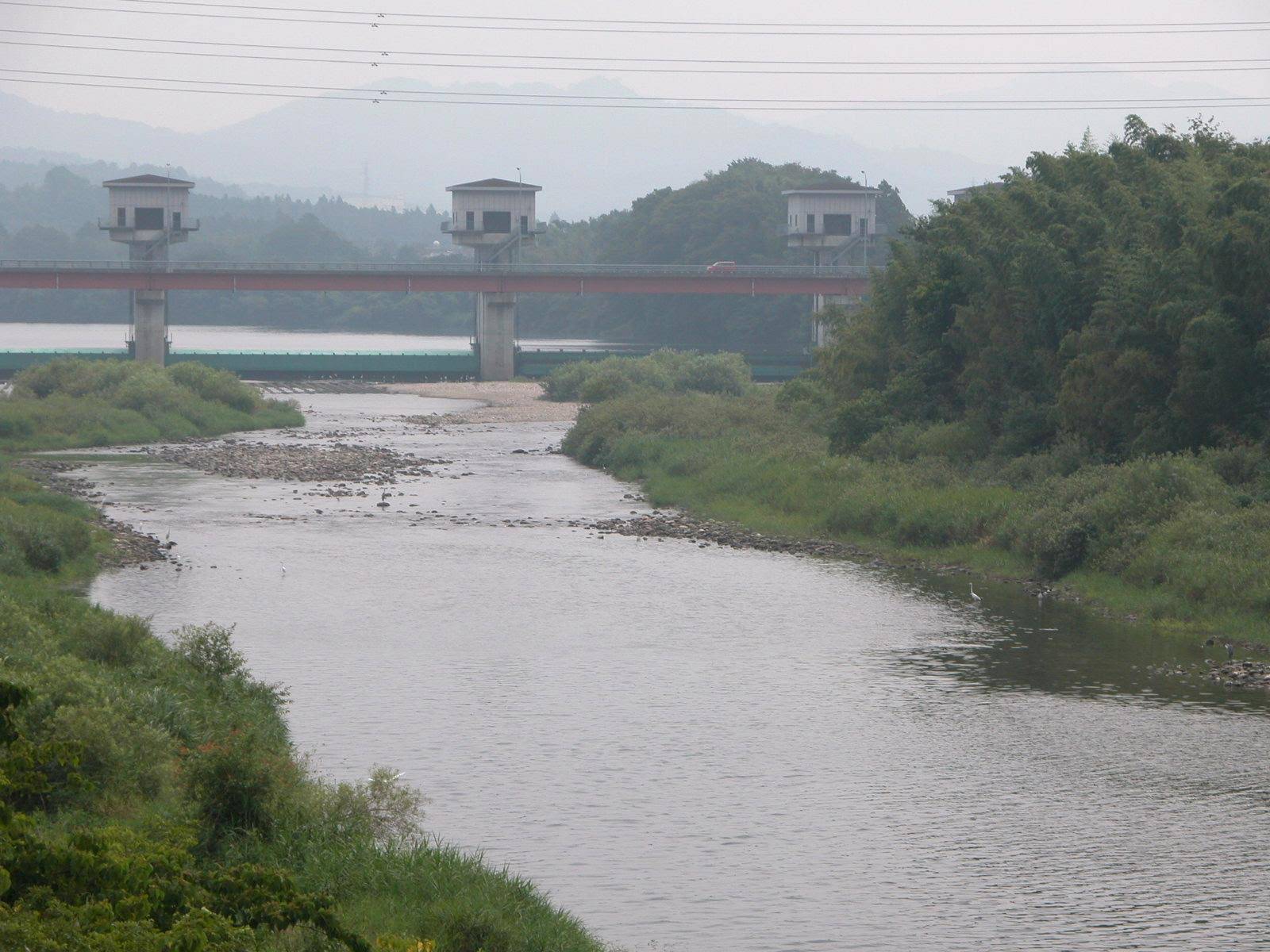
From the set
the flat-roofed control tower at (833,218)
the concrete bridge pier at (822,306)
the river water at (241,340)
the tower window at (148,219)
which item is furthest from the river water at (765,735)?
the river water at (241,340)

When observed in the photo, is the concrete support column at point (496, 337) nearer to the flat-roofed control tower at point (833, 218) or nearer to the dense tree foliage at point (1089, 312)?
the flat-roofed control tower at point (833, 218)

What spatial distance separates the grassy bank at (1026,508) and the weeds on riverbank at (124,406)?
75.1 feet

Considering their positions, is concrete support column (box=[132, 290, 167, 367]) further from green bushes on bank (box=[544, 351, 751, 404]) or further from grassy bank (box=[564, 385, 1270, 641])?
grassy bank (box=[564, 385, 1270, 641])

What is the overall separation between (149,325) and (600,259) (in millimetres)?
54491

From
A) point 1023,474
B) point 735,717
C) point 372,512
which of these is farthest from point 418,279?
point 735,717

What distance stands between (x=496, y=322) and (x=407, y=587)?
67708 mm

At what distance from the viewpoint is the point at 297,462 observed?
55812mm

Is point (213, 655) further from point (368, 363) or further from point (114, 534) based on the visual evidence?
point (368, 363)

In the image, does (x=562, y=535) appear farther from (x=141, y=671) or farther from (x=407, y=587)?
(x=141, y=671)

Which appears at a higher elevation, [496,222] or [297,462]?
[496,222]

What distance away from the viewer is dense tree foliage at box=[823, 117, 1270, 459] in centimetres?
3425

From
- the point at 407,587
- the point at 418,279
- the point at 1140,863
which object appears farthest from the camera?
the point at 418,279

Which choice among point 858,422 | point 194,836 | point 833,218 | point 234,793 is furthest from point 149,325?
point 194,836

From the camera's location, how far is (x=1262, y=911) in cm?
1505
